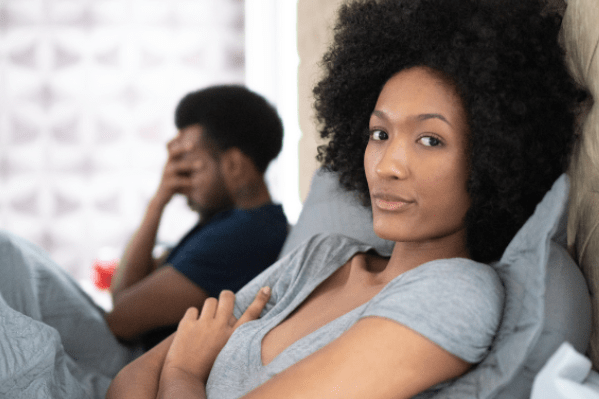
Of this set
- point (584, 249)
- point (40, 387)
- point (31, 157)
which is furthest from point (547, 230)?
point (31, 157)

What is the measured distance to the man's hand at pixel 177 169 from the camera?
183 cm

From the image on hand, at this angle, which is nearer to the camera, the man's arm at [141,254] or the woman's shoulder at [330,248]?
the woman's shoulder at [330,248]

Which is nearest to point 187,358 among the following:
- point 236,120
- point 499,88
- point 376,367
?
point 376,367

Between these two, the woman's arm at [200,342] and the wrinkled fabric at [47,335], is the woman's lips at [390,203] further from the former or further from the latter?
the wrinkled fabric at [47,335]

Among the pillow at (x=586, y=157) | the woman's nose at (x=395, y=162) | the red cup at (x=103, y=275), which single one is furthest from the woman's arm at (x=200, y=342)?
the red cup at (x=103, y=275)

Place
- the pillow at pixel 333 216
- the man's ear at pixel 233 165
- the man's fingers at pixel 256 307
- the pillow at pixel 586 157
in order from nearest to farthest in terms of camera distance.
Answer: the pillow at pixel 586 157 < the man's fingers at pixel 256 307 < the pillow at pixel 333 216 < the man's ear at pixel 233 165

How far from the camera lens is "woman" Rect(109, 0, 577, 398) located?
0.61 m

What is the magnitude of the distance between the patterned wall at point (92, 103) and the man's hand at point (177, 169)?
5.36ft

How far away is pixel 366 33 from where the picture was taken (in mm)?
959

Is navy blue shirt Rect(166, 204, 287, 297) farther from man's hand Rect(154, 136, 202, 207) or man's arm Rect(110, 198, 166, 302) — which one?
man's arm Rect(110, 198, 166, 302)

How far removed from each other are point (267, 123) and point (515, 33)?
46.7 inches

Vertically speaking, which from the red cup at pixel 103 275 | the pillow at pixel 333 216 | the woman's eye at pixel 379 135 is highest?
the woman's eye at pixel 379 135

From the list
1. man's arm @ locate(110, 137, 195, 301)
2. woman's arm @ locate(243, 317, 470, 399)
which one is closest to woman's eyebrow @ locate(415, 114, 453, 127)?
woman's arm @ locate(243, 317, 470, 399)

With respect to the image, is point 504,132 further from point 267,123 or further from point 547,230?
point 267,123
